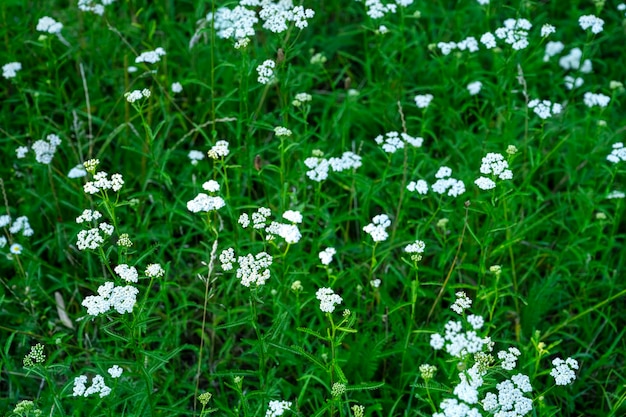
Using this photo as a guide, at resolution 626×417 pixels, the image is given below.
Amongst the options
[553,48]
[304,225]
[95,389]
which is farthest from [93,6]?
[553,48]

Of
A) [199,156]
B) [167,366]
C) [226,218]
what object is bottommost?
[167,366]

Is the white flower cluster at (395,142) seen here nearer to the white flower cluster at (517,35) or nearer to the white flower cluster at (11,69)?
the white flower cluster at (517,35)

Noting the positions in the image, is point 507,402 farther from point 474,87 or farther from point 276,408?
point 474,87

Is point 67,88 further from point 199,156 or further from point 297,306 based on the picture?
point 297,306

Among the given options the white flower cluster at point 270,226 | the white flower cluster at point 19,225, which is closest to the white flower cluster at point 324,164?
the white flower cluster at point 270,226

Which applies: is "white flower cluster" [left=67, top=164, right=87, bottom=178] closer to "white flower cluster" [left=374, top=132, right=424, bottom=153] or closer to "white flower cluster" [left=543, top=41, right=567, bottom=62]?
"white flower cluster" [left=374, top=132, right=424, bottom=153]

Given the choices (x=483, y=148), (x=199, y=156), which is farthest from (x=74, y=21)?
(x=483, y=148)
